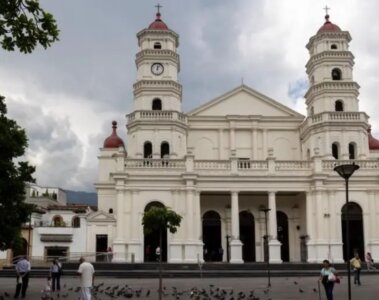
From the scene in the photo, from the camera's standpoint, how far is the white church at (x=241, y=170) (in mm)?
44438

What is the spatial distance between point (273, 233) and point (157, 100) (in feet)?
50.3

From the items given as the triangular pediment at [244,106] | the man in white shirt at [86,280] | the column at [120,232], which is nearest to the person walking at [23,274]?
the man in white shirt at [86,280]

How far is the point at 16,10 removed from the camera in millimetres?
9492

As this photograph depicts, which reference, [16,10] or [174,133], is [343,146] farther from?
[16,10]

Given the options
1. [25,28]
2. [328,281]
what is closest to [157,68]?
[328,281]

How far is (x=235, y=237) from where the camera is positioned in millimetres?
44031

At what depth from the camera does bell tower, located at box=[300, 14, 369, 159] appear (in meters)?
48.1

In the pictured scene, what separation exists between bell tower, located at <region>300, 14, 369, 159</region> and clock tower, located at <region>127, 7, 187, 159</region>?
457 inches

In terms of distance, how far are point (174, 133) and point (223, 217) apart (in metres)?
8.32

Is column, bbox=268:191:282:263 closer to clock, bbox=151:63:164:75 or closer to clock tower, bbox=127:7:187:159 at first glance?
clock tower, bbox=127:7:187:159

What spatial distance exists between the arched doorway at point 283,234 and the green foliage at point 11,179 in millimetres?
29977

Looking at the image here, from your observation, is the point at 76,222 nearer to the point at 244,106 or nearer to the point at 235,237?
the point at 235,237

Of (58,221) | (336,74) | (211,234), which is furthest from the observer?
(336,74)

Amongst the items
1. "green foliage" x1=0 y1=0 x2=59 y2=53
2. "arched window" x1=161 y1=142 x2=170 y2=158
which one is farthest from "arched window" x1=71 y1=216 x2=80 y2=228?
"green foliage" x1=0 y1=0 x2=59 y2=53
